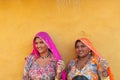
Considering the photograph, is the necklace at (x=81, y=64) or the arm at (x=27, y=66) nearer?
the necklace at (x=81, y=64)

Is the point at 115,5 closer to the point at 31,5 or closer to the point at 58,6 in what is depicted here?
the point at 58,6

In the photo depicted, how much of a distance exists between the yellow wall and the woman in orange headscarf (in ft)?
0.85

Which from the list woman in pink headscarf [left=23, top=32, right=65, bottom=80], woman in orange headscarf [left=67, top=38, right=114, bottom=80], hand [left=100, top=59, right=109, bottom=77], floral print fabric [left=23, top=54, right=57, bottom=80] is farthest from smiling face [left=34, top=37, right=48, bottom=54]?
hand [left=100, top=59, right=109, bottom=77]

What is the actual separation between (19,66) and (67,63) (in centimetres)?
76

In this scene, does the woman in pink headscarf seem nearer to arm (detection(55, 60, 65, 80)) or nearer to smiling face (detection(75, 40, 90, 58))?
arm (detection(55, 60, 65, 80))

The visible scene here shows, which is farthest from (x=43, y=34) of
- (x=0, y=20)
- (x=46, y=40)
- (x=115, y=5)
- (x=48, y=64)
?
(x=115, y=5)

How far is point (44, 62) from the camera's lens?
4.46 metres

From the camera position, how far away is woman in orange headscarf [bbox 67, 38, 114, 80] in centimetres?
423

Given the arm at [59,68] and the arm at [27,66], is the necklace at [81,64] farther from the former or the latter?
the arm at [27,66]

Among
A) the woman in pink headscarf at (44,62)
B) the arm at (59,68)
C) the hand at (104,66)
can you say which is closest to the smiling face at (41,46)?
the woman in pink headscarf at (44,62)

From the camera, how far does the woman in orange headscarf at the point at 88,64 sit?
13.9ft

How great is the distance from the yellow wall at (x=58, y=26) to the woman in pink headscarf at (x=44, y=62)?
0.80ft

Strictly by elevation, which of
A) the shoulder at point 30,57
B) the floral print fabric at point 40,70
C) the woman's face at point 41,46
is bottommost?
the floral print fabric at point 40,70

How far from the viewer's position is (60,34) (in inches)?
185
